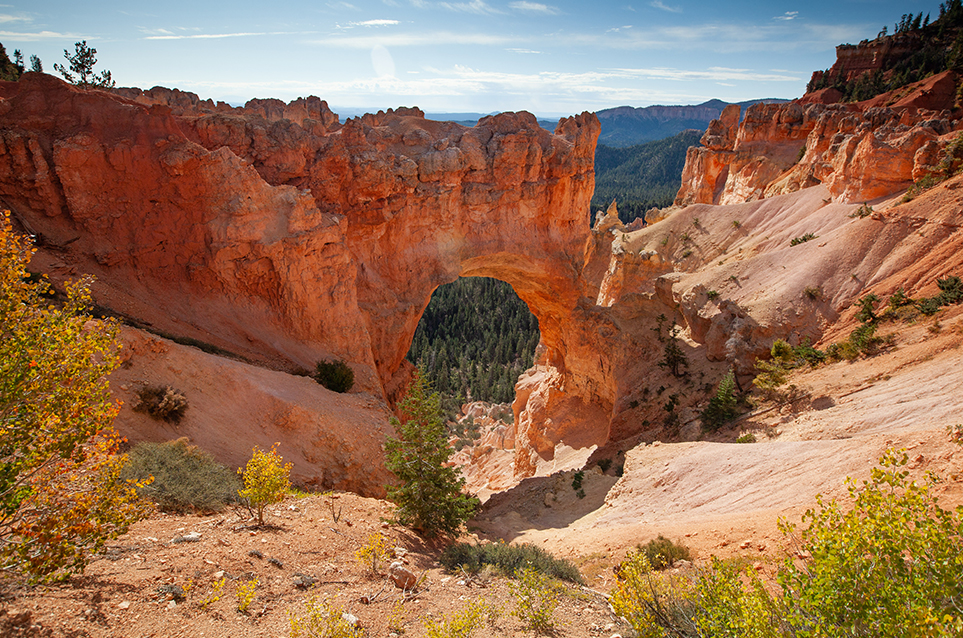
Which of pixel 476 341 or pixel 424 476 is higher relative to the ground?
pixel 424 476

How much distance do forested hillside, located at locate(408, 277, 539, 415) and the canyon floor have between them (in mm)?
33475

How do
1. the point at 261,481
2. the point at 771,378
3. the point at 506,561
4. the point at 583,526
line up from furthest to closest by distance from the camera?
the point at 771,378 → the point at 583,526 → the point at 506,561 → the point at 261,481

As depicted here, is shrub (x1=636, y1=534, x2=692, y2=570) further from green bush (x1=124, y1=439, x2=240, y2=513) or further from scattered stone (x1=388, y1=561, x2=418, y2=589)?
green bush (x1=124, y1=439, x2=240, y2=513)

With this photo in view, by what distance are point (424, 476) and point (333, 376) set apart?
317 inches

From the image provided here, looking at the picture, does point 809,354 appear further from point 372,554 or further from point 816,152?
point 816,152

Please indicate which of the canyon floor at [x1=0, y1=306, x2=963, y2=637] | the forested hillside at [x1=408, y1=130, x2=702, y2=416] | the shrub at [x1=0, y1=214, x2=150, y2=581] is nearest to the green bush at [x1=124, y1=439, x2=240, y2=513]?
the canyon floor at [x1=0, y1=306, x2=963, y2=637]

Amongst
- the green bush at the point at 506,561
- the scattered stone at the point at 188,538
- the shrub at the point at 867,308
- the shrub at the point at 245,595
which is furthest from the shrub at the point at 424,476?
the shrub at the point at 867,308

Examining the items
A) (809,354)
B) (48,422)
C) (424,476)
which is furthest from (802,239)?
(48,422)

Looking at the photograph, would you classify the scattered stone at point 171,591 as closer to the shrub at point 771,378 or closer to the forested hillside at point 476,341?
the shrub at point 771,378

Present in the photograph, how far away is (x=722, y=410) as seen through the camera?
68.2 feet

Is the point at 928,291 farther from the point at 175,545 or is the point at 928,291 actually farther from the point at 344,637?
the point at 175,545

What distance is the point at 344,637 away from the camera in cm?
594

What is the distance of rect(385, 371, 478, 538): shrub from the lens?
12266mm

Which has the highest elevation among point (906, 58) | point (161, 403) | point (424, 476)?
point (906, 58)
